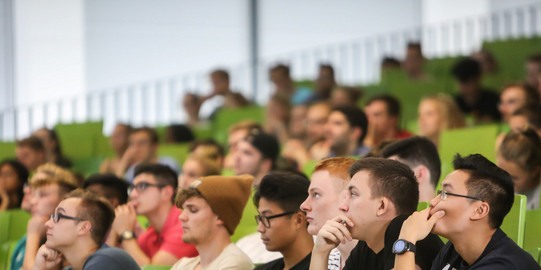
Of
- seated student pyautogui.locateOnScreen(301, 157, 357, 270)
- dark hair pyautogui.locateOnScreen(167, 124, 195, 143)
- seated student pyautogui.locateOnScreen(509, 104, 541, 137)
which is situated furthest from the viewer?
dark hair pyautogui.locateOnScreen(167, 124, 195, 143)

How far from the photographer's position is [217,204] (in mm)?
4363

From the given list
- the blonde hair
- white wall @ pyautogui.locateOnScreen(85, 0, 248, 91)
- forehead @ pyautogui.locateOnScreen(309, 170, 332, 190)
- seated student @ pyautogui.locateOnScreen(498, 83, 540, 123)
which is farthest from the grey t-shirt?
white wall @ pyautogui.locateOnScreen(85, 0, 248, 91)

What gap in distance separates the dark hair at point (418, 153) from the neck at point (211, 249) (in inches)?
35.1

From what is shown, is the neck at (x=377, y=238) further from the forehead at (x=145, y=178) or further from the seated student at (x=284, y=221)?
the forehead at (x=145, y=178)

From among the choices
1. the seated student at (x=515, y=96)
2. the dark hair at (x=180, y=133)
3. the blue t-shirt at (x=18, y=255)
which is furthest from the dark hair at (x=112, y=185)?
the dark hair at (x=180, y=133)

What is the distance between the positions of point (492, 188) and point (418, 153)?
129 cm

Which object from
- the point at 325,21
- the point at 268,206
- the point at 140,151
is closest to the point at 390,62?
the point at 325,21

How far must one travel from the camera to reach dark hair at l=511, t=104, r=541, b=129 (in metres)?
5.81

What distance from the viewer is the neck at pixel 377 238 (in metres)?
3.24

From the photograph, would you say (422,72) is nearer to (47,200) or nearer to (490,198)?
(47,200)

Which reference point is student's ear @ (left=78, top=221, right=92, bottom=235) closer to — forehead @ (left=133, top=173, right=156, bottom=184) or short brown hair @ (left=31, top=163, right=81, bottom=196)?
forehead @ (left=133, top=173, right=156, bottom=184)

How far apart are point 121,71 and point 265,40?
7.25 ft

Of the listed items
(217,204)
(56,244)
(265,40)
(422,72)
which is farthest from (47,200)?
(265,40)

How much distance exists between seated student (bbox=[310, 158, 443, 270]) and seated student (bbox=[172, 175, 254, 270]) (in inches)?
43.1
